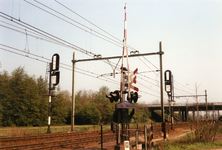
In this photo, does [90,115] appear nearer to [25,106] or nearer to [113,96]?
[25,106]

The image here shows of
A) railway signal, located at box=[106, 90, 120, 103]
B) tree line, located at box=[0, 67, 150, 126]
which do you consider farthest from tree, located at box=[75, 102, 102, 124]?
railway signal, located at box=[106, 90, 120, 103]

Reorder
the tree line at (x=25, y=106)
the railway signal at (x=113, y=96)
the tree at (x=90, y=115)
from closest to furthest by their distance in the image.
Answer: the railway signal at (x=113, y=96), the tree line at (x=25, y=106), the tree at (x=90, y=115)

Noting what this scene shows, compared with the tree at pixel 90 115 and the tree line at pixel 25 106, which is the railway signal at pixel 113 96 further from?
the tree at pixel 90 115

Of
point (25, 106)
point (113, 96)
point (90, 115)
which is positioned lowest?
point (90, 115)

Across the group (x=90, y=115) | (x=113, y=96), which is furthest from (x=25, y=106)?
(x=113, y=96)

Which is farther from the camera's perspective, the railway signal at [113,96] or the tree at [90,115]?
the tree at [90,115]

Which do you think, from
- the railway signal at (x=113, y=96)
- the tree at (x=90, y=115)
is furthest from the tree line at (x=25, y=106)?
the railway signal at (x=113, y=96)

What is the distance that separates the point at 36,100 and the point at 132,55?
97.2 ft

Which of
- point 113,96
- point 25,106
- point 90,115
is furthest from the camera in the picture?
point 90,115

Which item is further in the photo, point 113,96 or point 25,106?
point 25,106

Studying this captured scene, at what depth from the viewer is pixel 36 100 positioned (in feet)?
150

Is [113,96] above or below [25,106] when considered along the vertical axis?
above

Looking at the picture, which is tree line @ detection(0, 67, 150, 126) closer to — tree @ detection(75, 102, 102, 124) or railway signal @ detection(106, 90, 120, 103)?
tree @ detection(75, 102, 102, 124)

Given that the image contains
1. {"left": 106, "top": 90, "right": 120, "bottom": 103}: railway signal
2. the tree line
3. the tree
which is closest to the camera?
{"left": 106, "top": 90, "right": 120, "bottom": 103}: railway signal
